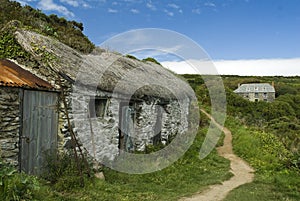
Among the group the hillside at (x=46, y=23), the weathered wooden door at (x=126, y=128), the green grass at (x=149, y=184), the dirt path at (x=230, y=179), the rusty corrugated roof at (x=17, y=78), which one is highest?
the hillside at (x=46, y=23)

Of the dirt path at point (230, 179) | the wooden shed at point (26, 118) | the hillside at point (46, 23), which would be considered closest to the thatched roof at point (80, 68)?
the wooden shed at point (26, 118)

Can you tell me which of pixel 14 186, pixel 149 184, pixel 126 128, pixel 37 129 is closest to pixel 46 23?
pixel 126 128

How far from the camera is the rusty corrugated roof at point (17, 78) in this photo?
6.21 meters

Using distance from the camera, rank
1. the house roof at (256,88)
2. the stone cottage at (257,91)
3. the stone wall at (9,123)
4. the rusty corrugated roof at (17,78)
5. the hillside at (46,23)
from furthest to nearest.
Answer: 1. the house roof at (256,88)
2. the stone cottage at (257,91)
3. the hillside at (46,23)
4. the rusty corrugated roof at (17,78)
5. the stone wall at (9,123)

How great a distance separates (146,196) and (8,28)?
17.7 ft

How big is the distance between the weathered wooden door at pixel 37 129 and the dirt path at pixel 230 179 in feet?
10.7

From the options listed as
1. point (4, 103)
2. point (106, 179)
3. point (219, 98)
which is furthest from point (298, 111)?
point (4, 103)

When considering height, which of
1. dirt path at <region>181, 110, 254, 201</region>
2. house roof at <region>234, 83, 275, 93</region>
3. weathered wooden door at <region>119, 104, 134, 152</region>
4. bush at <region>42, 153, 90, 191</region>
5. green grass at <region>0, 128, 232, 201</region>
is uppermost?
house roof at <region>234, 83, 275, 93</region>

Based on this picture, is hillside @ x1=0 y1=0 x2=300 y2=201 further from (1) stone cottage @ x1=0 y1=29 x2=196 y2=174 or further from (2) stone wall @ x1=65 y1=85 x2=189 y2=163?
(2) stone wall @ x1=65 y1=85 x2=189 y2=163

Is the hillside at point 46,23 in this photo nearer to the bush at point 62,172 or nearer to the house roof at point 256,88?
the bush at point 62,172

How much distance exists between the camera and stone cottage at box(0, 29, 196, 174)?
6.55 m

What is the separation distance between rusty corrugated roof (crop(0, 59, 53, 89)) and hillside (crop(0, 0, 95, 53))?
4.89m

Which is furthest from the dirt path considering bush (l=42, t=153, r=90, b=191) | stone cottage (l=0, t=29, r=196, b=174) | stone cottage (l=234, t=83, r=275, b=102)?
stone cottage (l=234, t=83, r=275, b=102)

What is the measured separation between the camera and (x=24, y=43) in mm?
7574
